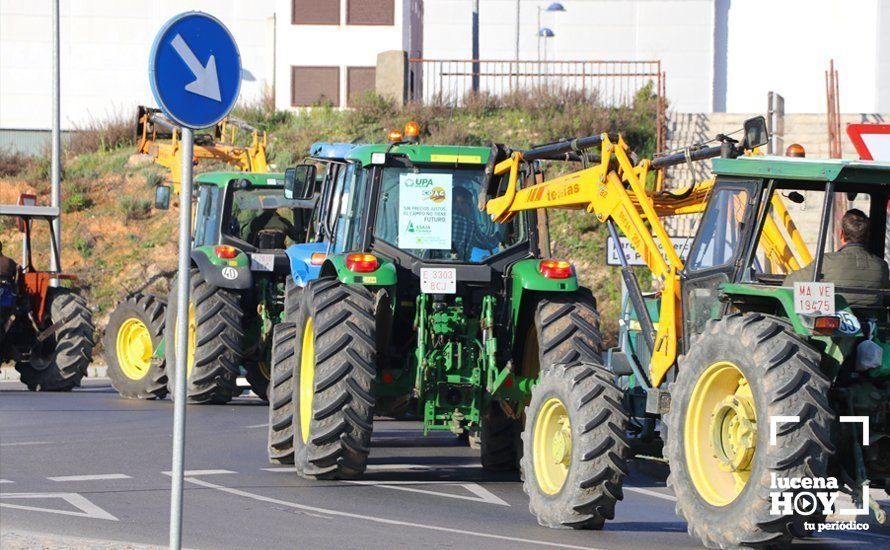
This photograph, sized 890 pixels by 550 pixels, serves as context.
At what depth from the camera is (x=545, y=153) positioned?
43.4 ft

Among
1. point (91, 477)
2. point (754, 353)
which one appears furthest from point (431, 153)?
point (754, 353)

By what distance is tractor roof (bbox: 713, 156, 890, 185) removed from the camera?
10172 mm

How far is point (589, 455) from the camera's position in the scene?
1082 cm

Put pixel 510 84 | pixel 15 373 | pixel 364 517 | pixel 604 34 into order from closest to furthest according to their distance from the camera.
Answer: pixel 364 517
pixel 15 373
pixel 510 84
pixel 604 34

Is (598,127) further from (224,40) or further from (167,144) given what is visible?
(224,40)

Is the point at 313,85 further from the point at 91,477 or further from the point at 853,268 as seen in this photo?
the point at 853,268

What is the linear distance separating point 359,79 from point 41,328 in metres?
19.3

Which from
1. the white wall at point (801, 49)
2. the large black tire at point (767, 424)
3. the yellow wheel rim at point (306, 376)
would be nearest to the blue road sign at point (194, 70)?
the large black tire at point (767, 424)

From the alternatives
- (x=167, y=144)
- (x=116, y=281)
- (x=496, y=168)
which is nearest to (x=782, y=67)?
(x=116, y=281)

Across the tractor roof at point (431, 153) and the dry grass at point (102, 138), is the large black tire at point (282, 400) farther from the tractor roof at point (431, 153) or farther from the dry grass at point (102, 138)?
the dry grass at point (102, 138)

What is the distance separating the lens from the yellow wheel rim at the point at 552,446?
37.1 ft

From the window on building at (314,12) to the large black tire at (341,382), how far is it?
2852cm

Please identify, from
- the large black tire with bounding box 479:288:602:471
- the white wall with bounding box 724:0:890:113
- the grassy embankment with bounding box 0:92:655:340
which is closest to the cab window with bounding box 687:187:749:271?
the large black tire with bounding box 479:288:602:471

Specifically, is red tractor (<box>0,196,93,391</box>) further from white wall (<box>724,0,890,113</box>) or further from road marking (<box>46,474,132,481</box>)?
white wall (<box>724,0,890,113</box>)
